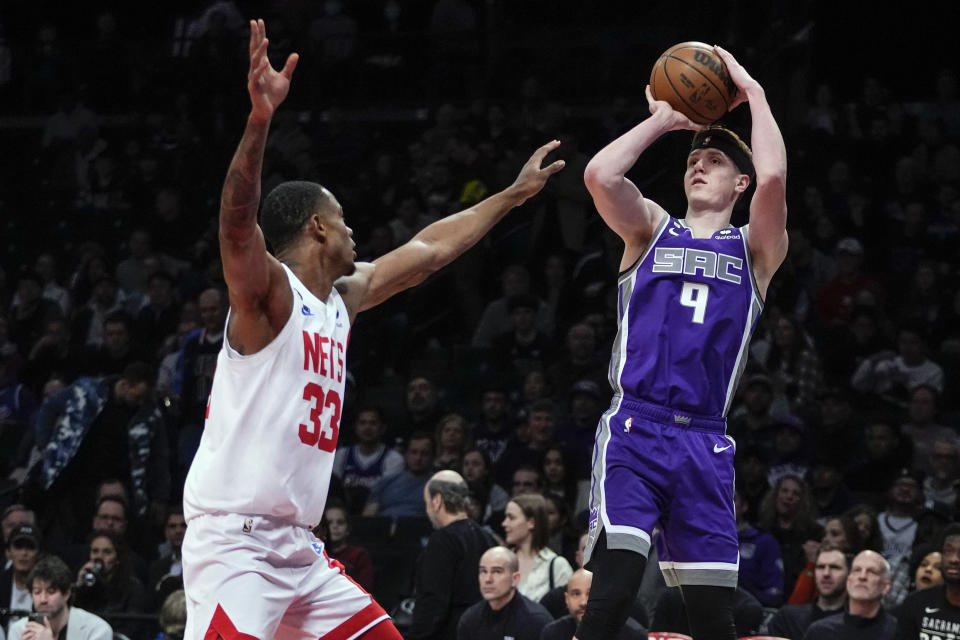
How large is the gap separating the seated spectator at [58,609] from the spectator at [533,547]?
2.63 metres

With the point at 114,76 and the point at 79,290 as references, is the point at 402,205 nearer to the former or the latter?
the point at 79,290

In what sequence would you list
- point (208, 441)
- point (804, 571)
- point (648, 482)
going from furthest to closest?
point (804, 571) → point (648, 482) → point (208, 441)

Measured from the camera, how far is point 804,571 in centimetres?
1005

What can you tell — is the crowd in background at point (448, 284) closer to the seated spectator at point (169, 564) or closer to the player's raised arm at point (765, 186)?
the seated spectator at point (169, 564)

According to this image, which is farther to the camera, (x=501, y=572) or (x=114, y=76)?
(x=114, y=76)

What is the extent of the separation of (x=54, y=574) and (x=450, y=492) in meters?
2.55

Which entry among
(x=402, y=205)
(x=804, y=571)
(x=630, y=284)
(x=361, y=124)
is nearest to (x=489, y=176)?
(x=402, y=205)

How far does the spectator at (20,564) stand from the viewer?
10.7 m

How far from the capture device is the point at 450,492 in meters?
9.38

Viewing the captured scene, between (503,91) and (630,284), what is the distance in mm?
11177

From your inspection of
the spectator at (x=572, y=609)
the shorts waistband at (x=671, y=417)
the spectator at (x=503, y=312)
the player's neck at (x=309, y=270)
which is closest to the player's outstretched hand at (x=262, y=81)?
the player's neck at (x=309, y=270)

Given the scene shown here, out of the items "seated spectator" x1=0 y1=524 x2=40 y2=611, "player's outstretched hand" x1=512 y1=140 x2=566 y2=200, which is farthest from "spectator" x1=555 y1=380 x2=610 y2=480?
"player's outstretched hand" x1=512 y1=140 x2=566 y2=200

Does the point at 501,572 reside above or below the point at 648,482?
below

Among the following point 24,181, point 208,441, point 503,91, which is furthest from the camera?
point 24,181
